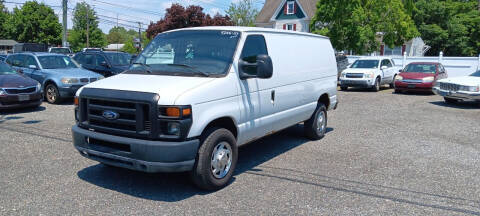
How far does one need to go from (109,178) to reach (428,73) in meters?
15.9

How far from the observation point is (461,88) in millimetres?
12977

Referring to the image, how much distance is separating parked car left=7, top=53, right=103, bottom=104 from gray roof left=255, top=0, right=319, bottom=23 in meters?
34.1

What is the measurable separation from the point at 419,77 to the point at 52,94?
14572 mm

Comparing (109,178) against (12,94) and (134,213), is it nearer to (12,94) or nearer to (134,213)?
(134,213)

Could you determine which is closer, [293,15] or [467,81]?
[467,81]

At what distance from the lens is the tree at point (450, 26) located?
41.5 meters

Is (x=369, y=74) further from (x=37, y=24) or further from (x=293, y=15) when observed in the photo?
(x=37, y=24)

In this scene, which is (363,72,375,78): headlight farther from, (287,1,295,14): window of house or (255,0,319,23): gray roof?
(287,1,295,14): window of house

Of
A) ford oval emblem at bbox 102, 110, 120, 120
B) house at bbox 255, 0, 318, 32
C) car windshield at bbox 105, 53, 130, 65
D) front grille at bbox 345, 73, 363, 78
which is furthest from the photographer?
house at bbox 255, 0, 318, 32

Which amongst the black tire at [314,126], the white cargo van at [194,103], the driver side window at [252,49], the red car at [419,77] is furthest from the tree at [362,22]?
the driver side window at [252,49]

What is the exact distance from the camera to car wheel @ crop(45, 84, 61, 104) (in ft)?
40.3

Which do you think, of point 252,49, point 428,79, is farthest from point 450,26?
point 252,49

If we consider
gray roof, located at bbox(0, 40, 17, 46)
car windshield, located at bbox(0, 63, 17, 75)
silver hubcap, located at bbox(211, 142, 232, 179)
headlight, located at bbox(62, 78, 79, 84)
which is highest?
gray roof, located at bbox(0, 40, 17, 46)

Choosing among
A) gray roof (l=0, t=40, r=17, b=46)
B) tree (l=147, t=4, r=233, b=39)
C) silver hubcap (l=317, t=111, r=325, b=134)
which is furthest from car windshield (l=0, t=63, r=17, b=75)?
gray roof (l=0, t=40, r=17, b=46)
